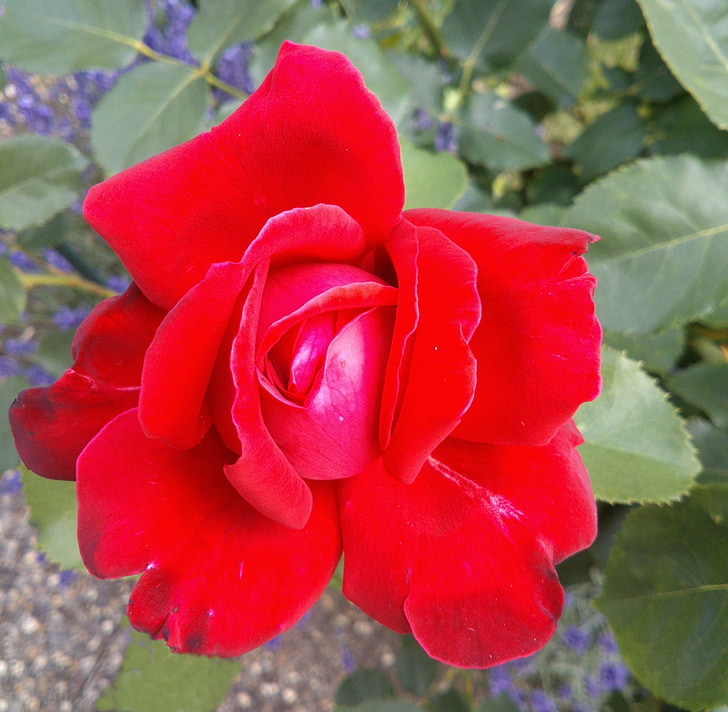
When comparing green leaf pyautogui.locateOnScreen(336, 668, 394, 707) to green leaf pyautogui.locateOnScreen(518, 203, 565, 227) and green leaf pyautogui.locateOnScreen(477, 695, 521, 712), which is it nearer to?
green leaf pyautogui.locateOnScreen(477, 695, 521, 712)

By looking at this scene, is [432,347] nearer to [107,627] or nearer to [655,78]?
[655,78]

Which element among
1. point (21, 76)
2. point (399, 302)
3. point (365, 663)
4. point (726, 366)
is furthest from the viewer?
Answer: point (365, 663)

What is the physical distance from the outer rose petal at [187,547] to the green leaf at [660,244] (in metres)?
0.40

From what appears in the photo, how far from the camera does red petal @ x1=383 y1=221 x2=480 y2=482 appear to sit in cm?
27

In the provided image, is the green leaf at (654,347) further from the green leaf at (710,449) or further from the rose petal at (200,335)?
the rose petal at (200,335)

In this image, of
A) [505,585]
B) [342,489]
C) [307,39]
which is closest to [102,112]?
[307,39]

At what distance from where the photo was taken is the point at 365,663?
51.3 inches

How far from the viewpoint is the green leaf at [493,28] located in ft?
2.42

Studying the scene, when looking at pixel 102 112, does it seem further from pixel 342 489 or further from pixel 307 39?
pixel 342 489

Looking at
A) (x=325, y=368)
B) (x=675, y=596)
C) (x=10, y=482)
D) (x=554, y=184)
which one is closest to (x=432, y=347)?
(x=325, y=368)

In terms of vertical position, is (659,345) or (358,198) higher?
(358,198)

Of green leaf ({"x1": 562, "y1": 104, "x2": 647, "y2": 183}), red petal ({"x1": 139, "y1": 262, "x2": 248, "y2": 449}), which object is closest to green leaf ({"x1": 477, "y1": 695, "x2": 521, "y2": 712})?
red petal ({"x1": 139, "y1": 262, "x2": 248, "y2": 449})

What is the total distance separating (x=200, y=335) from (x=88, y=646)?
130 centimetres

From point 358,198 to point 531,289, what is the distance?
0.12 meters
